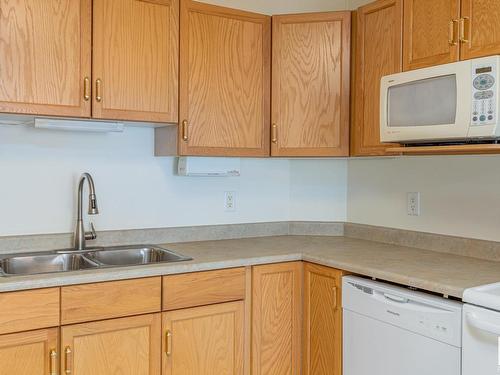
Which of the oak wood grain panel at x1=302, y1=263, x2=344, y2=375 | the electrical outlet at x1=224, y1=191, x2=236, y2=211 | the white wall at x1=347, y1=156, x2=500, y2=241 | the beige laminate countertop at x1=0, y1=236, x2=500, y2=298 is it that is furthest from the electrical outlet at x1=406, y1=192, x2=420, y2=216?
the electrical outlet at x1=224, y1=191, x2=236, y2=211

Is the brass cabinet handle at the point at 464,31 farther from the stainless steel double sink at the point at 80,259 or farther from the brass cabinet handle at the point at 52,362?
the brass cabinet handle at the point at 52,362

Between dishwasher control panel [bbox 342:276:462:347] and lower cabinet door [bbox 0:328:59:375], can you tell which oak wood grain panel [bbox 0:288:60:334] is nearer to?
lower cabinet door [bbox 0:328:59:375]

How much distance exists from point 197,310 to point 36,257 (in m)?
0.77

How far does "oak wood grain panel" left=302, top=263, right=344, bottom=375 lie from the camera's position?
2.09 m

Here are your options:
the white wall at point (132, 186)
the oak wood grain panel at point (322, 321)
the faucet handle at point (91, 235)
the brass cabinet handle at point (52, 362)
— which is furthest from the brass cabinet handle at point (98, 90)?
the oak wood grain panel at point (322, 321)

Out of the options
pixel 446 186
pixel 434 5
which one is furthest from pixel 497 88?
pixel 446 186

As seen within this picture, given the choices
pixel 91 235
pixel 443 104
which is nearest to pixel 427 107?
pixel 443 104

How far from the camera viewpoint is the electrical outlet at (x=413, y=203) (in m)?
2.45

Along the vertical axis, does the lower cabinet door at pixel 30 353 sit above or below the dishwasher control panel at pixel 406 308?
below

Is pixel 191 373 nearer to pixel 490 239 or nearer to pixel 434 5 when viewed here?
pixel 490 239

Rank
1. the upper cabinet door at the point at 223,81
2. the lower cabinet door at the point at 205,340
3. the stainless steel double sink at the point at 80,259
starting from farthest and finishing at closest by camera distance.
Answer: the upper cabinet door at the point at 223,81
the stainless steel double sink at the point at 80,259
the lower cabinet door at the point at 205,340

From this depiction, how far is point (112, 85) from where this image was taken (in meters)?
2.11

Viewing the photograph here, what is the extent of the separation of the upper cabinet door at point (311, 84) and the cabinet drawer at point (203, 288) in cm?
75

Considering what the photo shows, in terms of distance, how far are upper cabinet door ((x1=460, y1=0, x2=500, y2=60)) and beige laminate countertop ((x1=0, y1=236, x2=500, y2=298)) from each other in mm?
843
